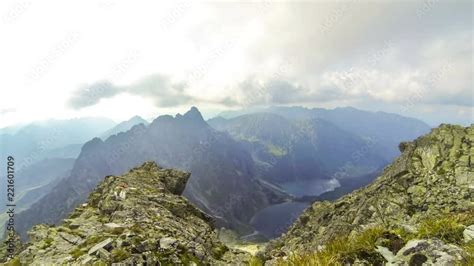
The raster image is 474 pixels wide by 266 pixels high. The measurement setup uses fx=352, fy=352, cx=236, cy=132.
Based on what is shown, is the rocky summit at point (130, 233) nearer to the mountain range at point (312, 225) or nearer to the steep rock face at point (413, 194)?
the mountain range at point (312, 225)

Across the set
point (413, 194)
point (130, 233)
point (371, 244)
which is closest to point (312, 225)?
point (413, 194)

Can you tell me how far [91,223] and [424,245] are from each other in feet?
97.5

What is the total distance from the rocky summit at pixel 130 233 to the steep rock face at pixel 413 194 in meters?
32.9

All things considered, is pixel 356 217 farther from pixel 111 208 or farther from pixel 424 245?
pixel 424 245

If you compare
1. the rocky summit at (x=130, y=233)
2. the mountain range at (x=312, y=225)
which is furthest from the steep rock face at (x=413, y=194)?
the rocky summit at (x=130, y=233)

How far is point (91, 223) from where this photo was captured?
107 feet

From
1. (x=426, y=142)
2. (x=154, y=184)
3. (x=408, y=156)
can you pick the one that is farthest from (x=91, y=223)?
(x=426, y=142)

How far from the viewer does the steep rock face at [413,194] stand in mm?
71625

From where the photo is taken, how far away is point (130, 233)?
2316cm

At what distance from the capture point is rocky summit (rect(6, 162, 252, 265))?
68.9 ft

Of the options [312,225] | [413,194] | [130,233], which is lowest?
[312,225]

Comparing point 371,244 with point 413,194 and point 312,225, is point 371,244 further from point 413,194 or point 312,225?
point 312,225

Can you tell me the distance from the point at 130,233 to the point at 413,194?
238 ft

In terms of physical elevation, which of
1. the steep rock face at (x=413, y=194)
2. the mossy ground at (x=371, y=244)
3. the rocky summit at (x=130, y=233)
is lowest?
the steep rock face at (x=413, y=194)
